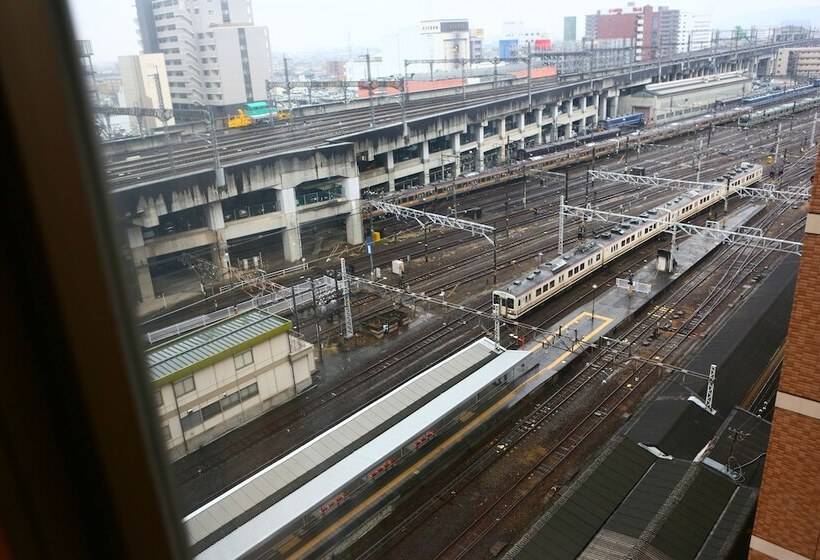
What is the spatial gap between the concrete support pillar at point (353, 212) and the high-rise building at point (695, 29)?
6228 cm

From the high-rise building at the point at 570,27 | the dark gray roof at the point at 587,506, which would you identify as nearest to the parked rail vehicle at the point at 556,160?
the dark gray roof at the point at 587,506

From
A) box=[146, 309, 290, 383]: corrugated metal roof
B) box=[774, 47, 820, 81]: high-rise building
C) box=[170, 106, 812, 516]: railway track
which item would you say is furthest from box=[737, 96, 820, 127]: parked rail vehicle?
box=[146, 309, 290, 383]: corrugated metal roof

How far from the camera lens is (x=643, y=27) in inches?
2414

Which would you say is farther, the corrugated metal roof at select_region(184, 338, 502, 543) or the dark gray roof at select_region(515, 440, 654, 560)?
the corrugated metal roof at select_region(184, 338, 502, 543)

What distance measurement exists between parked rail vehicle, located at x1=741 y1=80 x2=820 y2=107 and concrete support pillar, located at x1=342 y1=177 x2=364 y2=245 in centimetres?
2801

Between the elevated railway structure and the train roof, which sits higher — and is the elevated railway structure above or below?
above

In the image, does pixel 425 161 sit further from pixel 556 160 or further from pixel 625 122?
pixel 625 122

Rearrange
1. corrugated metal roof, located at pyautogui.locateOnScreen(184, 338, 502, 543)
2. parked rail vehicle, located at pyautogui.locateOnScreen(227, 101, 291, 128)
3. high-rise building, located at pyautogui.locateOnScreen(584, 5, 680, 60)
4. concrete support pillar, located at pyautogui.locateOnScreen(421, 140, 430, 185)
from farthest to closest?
1. high-rise building, located at pyautogui.locateOnScreen(584, 5, 680, 60)
2. parked rail vehicle, located at pyautogui.locateOnScreen(227, 101, 291, 128)
3. concrete support pillar, located at pyautogui.locateOnScreen(421, 140, 430, 185)
4. corrugated metal roof, located at pyautogui.locateOnScreen(184, 338, 502, 543)

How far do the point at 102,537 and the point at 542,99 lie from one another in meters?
27.8

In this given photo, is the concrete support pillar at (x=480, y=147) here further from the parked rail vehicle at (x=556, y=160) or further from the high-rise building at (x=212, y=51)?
the high-rise building at (x=212, y=51)

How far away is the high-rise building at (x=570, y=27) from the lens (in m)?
90.3

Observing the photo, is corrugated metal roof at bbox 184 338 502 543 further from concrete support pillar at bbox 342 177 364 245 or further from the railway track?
concrete support pillar at bbox 342 177 364 245

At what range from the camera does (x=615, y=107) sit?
33.7 metres

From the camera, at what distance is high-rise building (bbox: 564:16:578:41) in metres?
90.3
